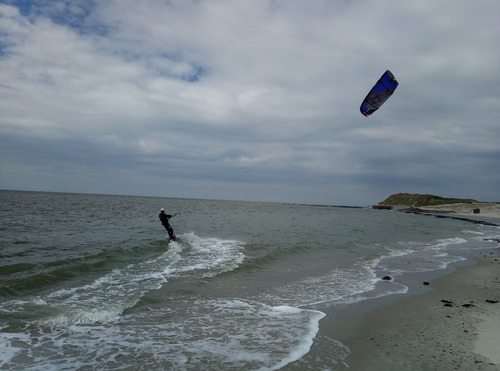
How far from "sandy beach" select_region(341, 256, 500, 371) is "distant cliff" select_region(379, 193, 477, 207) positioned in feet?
451

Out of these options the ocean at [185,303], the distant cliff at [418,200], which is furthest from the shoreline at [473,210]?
the ocean at [185,303]

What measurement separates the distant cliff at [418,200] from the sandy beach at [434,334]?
138 meters

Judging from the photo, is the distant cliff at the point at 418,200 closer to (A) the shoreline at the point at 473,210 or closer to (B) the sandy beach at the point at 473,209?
(B) the sandy beach at the point at 473,209

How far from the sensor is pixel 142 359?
18.6 ft

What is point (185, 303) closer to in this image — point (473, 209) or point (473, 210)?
point (473, 210)

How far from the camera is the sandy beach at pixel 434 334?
5.59m

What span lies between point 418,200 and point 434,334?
517ft

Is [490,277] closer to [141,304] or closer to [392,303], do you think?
[392,303]

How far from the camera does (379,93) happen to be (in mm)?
10922

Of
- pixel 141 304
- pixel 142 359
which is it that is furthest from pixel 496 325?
pixel 141 304

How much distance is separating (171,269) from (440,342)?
9.69m

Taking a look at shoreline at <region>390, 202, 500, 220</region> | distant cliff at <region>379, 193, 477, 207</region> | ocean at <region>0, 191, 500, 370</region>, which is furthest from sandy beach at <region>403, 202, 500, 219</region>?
ocean at <region>0, 191, 500, 370</region>

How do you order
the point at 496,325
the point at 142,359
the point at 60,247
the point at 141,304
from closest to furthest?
the point at 142,359, the point at 496,325, the point at 141,304, the point at 60,247

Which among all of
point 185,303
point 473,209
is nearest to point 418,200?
point 473,209
